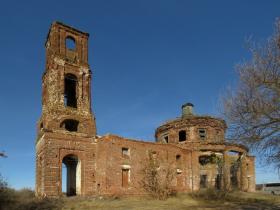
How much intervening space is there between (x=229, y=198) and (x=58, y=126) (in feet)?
47.4

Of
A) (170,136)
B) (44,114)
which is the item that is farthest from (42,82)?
(170,136)

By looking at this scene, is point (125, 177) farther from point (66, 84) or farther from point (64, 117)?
point (66, 84)

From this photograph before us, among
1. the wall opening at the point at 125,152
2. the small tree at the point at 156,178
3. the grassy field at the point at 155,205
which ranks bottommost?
the grassy field at the point at 155,205

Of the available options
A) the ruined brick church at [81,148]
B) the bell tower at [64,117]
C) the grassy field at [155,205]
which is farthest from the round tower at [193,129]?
the bell tower at [64,117]

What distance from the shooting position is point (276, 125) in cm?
1263

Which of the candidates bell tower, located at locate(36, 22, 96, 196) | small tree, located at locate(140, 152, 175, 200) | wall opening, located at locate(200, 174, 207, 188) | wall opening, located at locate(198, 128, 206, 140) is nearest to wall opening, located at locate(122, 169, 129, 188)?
small tree, located at locate(140, 152, 175, 200)

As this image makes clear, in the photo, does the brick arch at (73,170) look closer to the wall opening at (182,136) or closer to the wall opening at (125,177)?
the wall opening at (125,177)

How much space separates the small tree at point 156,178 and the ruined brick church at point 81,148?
41 centimetres

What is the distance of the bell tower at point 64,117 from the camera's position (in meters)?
24.5

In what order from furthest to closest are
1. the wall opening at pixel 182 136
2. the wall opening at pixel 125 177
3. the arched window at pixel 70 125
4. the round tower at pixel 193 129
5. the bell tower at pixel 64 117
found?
the wall opening at pixel 182 136, the round tower at pixel 193 129, the wall opening at pixel 125 177, the arched window at pixel 70 125, the bell tower at pixel 64 117

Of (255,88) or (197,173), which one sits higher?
(255,88)

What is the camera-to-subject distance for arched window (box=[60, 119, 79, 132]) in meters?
26.6

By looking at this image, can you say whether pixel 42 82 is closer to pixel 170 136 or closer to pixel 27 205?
pixel 27 205

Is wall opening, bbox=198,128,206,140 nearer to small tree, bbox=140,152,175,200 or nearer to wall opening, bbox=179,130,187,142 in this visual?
wall opening, bbox=179,130,187,142
